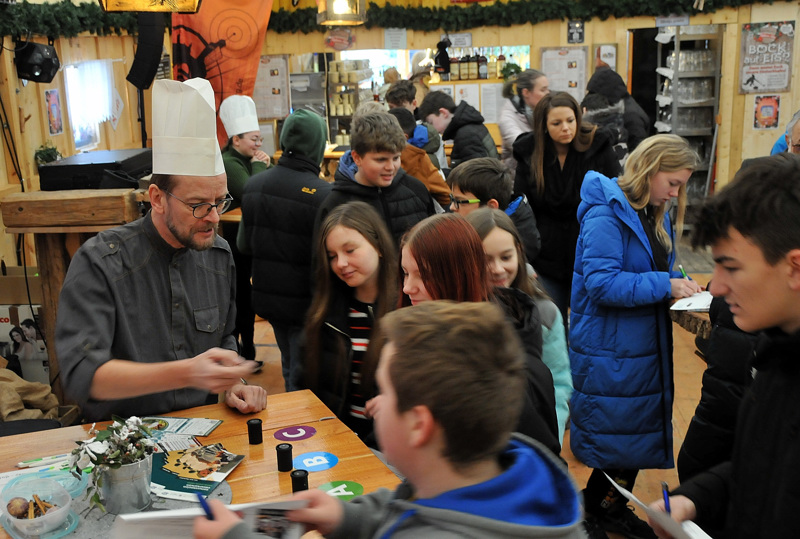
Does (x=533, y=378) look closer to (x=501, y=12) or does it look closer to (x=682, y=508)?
(x=682, y=508)

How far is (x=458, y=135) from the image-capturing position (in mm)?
6191

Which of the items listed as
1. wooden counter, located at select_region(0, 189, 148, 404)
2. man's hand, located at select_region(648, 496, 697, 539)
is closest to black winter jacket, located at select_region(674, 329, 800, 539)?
man's hand, located at select_region(648, 496, 697, 539)

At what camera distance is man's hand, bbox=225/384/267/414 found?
254 centimetres

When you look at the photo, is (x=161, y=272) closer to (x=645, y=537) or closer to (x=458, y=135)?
(x=645, y=537)

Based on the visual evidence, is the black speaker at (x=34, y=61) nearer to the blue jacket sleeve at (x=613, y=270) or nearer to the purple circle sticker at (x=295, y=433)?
the blue jacket sleeve at (x=613, y=270)

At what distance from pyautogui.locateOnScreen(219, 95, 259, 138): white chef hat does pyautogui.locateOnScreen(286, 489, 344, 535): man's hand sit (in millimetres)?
4208

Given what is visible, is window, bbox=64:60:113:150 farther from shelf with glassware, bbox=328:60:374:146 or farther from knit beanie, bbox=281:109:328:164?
knit beanie, bbox=281:109:328:164

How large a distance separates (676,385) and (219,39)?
13.3 feet

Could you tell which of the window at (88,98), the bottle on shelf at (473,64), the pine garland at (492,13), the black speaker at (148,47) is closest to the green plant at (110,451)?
the black speaker at (148,47)

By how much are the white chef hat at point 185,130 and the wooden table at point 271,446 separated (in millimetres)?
808

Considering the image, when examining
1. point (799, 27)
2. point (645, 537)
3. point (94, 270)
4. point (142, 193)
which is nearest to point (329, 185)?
point (142, 193)

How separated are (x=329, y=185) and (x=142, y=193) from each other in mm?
983

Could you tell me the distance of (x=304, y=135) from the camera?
13.6ft

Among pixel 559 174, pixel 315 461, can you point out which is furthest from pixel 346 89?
pixel 315 461
